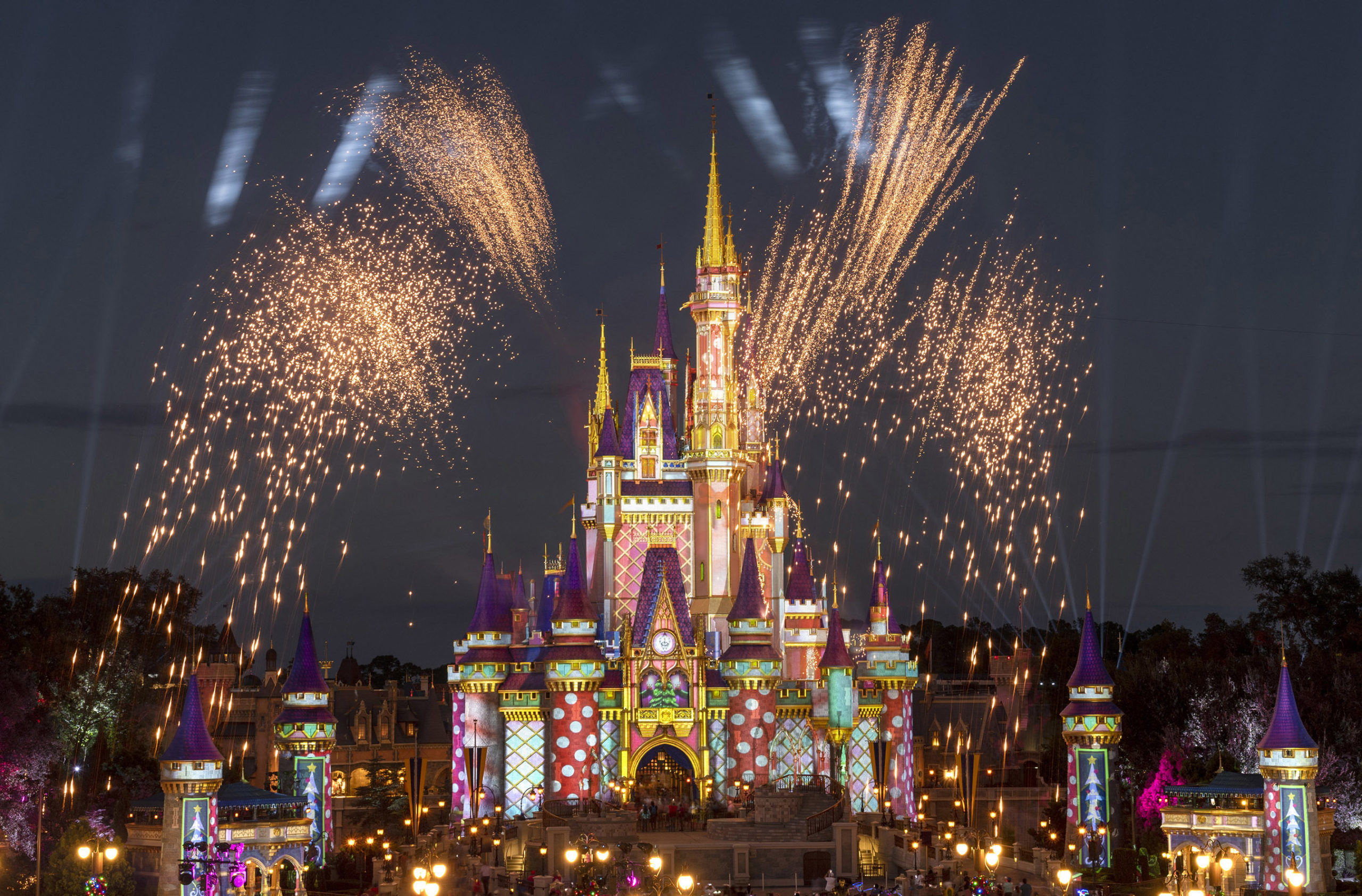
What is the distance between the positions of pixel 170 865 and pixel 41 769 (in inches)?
490

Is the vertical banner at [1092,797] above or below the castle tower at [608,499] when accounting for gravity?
below

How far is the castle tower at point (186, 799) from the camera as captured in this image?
3747cm

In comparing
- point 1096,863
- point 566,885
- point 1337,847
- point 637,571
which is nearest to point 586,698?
point 637,571

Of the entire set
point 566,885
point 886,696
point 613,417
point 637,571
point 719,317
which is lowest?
point 566,885

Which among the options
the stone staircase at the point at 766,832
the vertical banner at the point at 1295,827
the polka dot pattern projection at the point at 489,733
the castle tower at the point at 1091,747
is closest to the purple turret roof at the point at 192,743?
the stone staircase at the point at 766,832

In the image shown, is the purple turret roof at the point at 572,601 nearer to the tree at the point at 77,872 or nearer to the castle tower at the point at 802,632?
the castle tower at the point at 802,632

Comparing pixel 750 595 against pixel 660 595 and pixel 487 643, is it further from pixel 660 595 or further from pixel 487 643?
pixel 487 643

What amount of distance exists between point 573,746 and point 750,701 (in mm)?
6579

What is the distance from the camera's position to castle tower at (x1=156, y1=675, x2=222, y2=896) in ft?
123

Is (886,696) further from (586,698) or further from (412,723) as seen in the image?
(412,723)

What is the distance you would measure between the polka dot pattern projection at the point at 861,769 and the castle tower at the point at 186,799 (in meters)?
26.0

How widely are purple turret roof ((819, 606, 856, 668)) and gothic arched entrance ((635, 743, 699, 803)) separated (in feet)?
20.1

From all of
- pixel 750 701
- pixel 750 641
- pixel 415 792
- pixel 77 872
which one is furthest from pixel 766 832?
pixel 415 792

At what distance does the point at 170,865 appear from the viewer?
37.4 metres
